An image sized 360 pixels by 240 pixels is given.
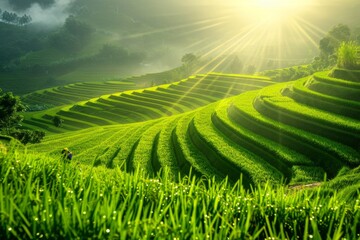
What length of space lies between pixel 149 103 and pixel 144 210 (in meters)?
55.9

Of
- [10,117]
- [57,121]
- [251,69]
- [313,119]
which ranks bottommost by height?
[57,121]

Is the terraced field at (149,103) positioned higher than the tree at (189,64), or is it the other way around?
the tree at (189,64)

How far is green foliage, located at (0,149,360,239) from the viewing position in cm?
307

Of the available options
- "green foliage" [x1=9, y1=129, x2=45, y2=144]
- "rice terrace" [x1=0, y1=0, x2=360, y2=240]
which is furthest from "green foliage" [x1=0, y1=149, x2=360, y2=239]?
"green foliage" [x1=9, y1=129, x2=45, y2=144]

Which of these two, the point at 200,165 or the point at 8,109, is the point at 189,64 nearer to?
the point at 8,109

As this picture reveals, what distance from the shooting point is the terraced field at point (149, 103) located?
190 feet

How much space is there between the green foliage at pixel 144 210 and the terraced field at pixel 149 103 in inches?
1925

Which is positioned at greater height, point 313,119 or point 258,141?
point 313,119

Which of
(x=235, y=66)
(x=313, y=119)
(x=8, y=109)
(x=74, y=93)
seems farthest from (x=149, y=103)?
(x=235, y=66)

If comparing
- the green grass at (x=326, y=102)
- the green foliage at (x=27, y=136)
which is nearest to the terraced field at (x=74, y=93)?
the green foliage at (x=27, y=136)

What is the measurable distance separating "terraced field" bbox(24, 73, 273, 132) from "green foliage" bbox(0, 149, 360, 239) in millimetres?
48882

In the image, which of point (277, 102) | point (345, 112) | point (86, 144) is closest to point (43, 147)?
point (86, 144)

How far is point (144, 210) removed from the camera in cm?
371

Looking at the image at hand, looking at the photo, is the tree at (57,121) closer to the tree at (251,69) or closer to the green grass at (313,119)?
the green grass at (313,119)
